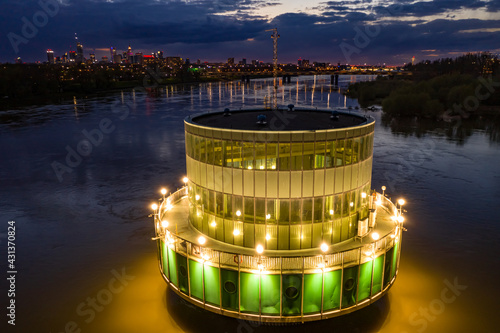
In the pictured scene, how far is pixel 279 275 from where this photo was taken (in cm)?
2184

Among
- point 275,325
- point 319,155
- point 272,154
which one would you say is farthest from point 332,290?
point 272,154

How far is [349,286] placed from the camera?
23.0m

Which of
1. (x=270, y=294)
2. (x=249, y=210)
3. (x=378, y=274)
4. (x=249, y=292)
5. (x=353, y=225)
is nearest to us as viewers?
(x=270, y=294)

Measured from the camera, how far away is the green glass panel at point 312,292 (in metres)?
22.0

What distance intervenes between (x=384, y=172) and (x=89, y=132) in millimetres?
71143

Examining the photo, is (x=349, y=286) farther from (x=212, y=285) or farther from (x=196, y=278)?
(x=196, y=278)

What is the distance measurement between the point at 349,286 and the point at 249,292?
A: 6231 mm

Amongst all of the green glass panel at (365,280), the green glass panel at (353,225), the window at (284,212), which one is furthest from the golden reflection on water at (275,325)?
the window at (284,212)

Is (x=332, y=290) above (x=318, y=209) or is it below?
below

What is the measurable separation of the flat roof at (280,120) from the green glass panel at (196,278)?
9.09m

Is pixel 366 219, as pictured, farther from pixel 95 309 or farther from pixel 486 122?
pixel 486 122

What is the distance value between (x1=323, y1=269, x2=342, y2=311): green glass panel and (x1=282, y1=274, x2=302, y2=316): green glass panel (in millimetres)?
1637

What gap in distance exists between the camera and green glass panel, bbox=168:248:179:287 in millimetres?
25152

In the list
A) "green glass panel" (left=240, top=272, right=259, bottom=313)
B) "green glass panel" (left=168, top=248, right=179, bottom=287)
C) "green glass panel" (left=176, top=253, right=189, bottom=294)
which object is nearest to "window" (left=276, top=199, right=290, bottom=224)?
"green glass panel" (left=240, top=272, right=259, bottom=313)
